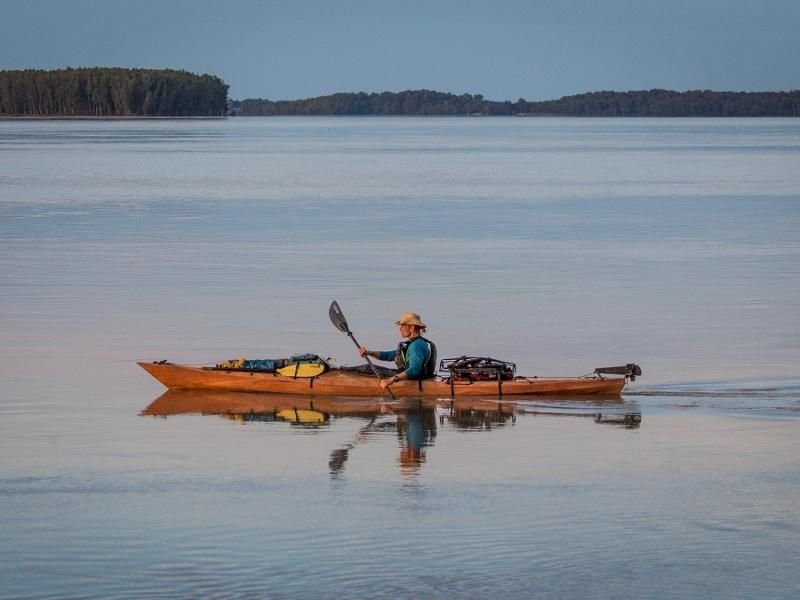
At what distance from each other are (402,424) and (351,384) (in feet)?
4.35

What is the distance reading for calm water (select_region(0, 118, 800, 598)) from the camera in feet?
35.7

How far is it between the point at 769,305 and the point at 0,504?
14.0m

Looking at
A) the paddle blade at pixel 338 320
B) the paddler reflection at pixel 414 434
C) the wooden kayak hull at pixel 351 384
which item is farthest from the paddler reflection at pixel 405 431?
the paddle blade at pixel 338 320

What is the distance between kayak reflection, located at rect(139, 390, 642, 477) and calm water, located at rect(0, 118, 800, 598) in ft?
0.17

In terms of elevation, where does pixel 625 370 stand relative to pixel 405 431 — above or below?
above

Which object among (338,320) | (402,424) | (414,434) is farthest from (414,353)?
(338,320)

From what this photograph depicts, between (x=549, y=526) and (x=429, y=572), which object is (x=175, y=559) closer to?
(x=429, y=572)

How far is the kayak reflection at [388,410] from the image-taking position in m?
15.8

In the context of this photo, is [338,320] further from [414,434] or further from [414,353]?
[414,434]

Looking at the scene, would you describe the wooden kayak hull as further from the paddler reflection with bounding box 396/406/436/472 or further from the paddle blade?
the paddle blade

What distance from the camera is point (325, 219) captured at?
41.3m

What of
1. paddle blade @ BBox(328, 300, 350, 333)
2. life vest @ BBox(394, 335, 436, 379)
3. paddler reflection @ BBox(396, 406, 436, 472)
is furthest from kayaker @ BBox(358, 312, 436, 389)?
paddle blade @ BBox(328, 300, 350, 333)

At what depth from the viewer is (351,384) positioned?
17.0 meters

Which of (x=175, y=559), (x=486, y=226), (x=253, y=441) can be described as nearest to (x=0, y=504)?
(x=175, y=559)
